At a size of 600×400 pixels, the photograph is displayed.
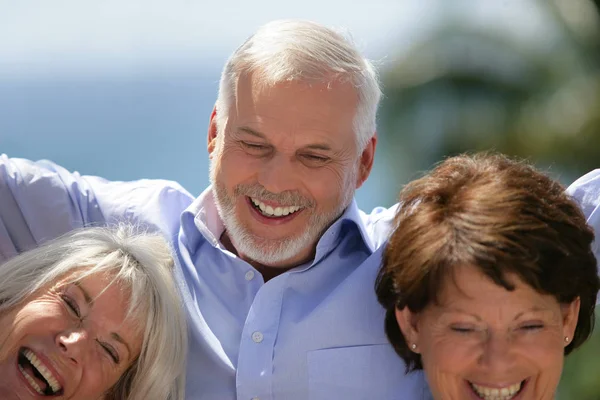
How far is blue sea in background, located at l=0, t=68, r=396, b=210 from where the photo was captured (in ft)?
51.9

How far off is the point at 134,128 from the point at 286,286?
1438cm

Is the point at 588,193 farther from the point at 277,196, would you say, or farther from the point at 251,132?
the point at 251,132

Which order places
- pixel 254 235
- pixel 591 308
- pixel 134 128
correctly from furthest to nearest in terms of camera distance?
pixel 134 128 → pixel 254 235 → pixel 591 308

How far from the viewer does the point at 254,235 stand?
10.8 feet

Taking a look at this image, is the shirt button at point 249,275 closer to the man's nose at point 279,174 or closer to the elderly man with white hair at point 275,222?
the elderly man with white hair at point 275,222

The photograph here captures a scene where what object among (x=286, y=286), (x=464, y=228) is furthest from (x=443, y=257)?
(x=286, y=286)

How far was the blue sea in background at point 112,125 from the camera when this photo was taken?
15820 millimetres

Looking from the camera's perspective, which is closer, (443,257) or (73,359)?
(443,257)

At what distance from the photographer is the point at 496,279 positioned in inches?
102

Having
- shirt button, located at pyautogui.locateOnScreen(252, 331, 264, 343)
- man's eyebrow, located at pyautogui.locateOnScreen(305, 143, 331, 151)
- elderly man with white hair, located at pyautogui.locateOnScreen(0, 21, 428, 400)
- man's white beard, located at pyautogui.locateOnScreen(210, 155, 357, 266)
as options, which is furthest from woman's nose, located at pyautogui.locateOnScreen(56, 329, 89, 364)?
man's eyebrow, located at pyautogui.locateOnScreen(305, 143, 331, 151)

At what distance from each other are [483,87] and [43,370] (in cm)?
687

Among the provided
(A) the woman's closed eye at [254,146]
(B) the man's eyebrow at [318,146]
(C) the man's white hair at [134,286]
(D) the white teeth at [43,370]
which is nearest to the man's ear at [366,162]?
(B) the man's eyebrow at [318,146]

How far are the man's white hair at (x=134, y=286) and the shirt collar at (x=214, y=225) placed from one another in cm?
23

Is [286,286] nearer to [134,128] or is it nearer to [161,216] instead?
[161,216]
